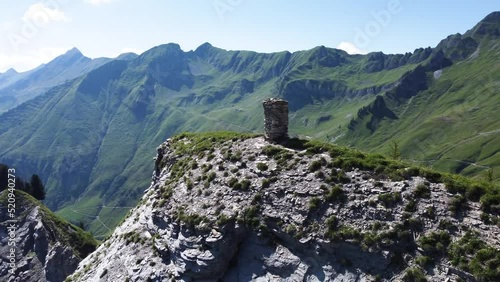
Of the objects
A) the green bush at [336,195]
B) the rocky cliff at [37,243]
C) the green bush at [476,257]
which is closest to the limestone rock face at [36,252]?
the rocky cliff at [37,243]

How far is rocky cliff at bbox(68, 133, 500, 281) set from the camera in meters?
25.3

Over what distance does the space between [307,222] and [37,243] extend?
82.1 meters

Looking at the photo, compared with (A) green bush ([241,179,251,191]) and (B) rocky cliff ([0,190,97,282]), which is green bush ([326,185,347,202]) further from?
(B) rocky cliff ([0,190,97,282])

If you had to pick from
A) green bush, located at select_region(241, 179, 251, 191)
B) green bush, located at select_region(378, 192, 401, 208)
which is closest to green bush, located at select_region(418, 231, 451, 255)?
green bush, located at select_region(378, 192, 401, 208)

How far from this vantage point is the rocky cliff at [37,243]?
85.7 meters

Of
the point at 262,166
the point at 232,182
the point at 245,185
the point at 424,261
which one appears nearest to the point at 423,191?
the point at 424,261

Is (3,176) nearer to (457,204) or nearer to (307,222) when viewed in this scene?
(307,222)

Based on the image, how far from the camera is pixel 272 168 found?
120ft

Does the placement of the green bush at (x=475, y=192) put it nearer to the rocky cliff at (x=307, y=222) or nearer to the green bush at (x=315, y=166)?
the rocky cliff at (x=307, y=222)

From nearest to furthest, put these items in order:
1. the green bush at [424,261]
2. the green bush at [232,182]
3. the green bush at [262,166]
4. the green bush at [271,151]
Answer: the green bush at [424,261] < the green bush at [262,166] < the green bush at [232,182] < the green bush at [271,151]

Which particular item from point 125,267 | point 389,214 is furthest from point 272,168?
point 125,267

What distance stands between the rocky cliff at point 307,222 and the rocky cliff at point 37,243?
47.5 m

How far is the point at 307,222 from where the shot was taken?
30859mm

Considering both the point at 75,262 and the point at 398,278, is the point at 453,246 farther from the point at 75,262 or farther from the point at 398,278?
the point at 75,262
